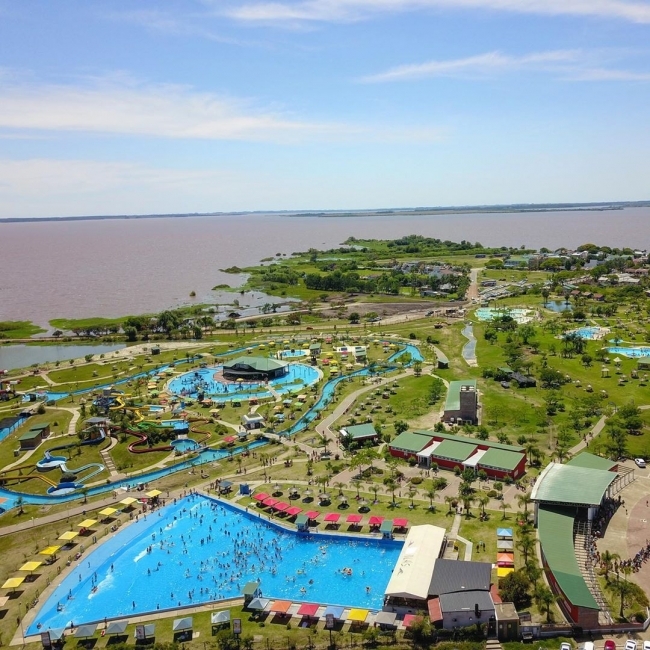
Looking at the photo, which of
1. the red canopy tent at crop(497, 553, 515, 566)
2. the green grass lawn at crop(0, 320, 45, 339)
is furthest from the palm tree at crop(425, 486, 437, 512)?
the green grass lawn at crop(0, 320, 45, 339)

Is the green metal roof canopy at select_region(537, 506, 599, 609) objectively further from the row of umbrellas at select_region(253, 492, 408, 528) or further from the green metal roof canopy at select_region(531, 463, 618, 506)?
the row of umbrellas at select_region(253, 492, 408, 528)

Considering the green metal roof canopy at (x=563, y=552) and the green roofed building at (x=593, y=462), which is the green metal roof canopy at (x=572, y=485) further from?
the green roofed building at (x=593, y=462)

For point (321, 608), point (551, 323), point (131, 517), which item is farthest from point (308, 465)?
point (551, 323)

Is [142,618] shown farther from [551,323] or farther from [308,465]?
[551,323]

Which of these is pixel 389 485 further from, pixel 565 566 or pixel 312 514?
pixel 565 566

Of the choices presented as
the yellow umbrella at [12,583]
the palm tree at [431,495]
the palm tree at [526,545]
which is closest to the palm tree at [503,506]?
the palm tree at [526,545]
